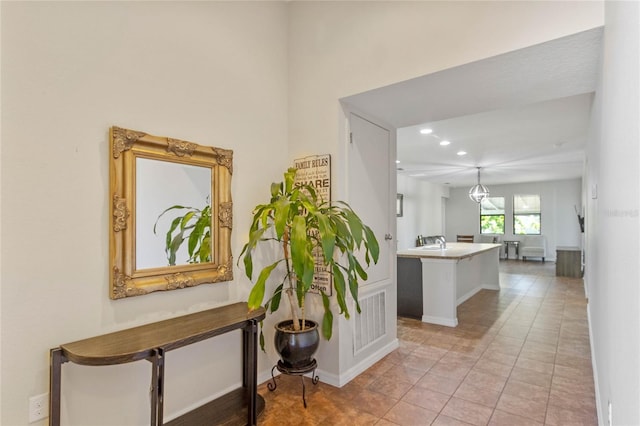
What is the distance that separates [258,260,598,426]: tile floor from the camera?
2.23 metres

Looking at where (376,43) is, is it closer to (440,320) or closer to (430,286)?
(430,286)

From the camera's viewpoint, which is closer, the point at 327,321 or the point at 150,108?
the point at 150,108

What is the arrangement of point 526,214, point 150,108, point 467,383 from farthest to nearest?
point 526,214, point 467,383, point 150,108

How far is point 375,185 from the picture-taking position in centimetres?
320

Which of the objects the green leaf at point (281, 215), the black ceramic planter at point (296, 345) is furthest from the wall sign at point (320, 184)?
the green leaf at point (281, 215)

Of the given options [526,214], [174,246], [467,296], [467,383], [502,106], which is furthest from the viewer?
[526,214]

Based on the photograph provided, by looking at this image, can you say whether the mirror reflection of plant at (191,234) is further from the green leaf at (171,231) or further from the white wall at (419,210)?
the white wall at (419,210)

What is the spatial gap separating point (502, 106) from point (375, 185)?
1277 millimetres

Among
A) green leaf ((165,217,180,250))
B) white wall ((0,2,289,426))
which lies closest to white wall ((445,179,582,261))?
white wall ((0,2,289,426))

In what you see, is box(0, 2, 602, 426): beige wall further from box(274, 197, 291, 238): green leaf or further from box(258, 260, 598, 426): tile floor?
box(274, 197, 291, 238): green leaf

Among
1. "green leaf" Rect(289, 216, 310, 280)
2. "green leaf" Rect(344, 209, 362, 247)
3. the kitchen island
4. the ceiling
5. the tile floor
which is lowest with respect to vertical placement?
the tile floor

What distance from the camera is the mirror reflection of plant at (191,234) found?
7.02 feet

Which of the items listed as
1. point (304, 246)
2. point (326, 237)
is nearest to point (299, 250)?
point (304, 246)

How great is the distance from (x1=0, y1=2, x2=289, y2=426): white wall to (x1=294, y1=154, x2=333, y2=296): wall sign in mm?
667
